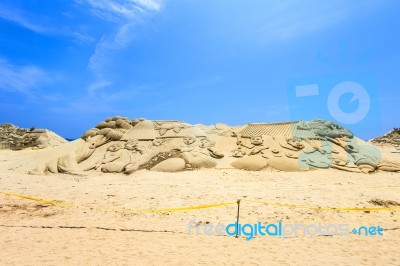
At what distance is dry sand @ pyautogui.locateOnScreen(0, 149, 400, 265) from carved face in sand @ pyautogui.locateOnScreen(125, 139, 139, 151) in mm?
2897

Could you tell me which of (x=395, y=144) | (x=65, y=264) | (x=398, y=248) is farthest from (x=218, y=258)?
(x=395, y=144)

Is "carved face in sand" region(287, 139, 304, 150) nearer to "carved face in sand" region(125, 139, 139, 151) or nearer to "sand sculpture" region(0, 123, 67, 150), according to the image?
"carved face in sand" region(125, 139, 139, 151)

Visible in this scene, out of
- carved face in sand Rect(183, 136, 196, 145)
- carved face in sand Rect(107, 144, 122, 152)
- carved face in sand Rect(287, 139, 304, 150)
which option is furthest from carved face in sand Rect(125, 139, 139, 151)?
carved face in sand Rect(287, 139, 304, 150)

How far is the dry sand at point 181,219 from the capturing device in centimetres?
406

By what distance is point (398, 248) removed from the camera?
4.38 metres

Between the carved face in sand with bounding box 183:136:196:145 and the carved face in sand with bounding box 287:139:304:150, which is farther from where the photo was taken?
the carved face in sand with bounding box 183:136:196:145

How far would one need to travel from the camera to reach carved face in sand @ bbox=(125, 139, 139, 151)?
12477mm

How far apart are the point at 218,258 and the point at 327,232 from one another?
2200 mm

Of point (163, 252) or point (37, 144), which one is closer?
point (163, 252)

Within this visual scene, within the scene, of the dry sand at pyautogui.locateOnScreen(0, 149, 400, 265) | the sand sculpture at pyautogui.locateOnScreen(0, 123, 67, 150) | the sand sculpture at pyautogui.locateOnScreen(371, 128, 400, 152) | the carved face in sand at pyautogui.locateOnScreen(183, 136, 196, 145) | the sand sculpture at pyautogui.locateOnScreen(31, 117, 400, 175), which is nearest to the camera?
the dry sand at pyautogui.locateOnScreen(0, 149, 400, 265)

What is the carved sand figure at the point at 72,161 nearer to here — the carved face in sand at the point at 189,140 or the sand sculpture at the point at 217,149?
the sand sculpture at the point at 217,149

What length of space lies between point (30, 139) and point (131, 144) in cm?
1614

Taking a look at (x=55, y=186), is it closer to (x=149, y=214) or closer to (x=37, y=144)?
(x=149, y=214)

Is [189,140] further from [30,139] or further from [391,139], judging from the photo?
[391,139]
